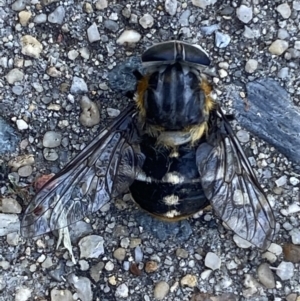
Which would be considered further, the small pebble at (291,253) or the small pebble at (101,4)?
the small pebble at (101,4)

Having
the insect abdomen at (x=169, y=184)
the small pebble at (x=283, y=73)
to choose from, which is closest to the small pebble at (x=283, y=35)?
the small pebble at (x=283, y=73)

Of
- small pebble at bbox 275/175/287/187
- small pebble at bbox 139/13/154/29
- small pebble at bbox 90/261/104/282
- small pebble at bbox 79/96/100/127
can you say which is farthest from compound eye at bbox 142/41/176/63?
small pebble at bbox 90/261/104/282

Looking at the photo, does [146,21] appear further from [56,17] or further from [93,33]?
[56,17]

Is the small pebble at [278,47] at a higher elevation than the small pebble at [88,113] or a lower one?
higher

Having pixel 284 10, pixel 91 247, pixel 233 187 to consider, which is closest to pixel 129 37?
pixel 284 10

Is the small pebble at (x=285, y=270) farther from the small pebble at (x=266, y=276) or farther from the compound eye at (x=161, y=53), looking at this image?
the compound eye at (x=161, y=53)
